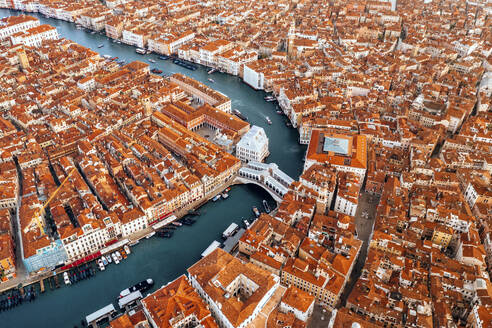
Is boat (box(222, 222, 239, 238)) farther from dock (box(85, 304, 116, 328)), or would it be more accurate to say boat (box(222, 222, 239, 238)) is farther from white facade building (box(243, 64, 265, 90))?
white facade building (box(243, 64, 265, 90))

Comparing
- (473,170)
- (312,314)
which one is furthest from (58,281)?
(473,170)

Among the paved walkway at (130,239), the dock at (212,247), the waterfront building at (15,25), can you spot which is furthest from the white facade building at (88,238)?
the waterfront building at (15,25)

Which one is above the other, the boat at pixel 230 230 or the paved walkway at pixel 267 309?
the paved walkway at pixel 267 309

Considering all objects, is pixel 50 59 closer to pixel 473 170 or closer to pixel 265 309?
pixel 265 309

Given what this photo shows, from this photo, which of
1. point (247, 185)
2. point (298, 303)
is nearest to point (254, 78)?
point (247, 185)

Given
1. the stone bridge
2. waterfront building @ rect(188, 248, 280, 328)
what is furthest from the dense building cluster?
waterfront building @ rect(188, 248, 280, 328)

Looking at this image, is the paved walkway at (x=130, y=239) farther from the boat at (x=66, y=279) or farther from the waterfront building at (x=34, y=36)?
the waterfront building at (x=34, y=36)
